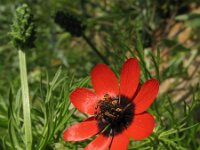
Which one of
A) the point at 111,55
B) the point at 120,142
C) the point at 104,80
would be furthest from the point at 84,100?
the point at 111,55

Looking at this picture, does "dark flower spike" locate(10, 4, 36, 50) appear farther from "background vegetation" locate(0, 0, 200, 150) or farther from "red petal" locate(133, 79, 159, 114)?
"red petal" locate(133, 79, 159, 114)

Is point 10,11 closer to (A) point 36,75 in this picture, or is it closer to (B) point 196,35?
(A) point 36,75

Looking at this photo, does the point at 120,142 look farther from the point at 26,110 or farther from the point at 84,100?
the point at 26,110

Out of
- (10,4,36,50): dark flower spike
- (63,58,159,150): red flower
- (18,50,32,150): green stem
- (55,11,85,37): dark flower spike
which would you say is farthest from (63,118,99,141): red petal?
(55,11,85,37): dark flower spike

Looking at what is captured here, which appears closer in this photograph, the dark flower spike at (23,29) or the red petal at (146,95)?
the red petal at (146,95)

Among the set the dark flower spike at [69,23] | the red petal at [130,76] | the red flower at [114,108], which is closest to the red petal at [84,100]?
the red flower at [114,108]

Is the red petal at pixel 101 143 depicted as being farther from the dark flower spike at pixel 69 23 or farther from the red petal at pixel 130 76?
the dark flower spike at pixel 69 23
